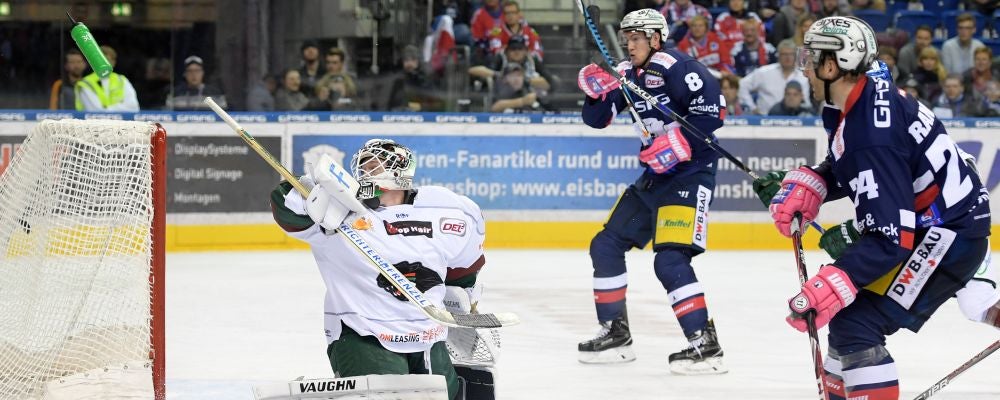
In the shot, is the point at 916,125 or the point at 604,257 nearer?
the point at 916,125

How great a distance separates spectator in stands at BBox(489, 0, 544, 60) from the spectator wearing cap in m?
1.91

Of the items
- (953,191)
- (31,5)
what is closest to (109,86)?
(31,5)

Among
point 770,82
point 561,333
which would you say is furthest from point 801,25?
point 561,333

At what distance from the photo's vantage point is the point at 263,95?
9.51m

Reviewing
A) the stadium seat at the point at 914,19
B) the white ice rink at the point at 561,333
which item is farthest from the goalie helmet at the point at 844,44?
the stadium seat at the point at 914,19

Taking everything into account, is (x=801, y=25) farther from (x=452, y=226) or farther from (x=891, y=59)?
(x=452, y=226)

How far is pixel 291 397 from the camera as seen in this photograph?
3.50 metres

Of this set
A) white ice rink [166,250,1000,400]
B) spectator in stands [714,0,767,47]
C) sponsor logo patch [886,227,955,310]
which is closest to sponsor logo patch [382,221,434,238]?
sponsor logo patch [886,227,955,310]

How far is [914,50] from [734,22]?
1.29 metres

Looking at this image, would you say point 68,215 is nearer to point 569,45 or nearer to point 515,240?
point 515,240

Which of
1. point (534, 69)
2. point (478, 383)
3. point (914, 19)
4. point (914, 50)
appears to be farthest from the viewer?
point (914, 19)

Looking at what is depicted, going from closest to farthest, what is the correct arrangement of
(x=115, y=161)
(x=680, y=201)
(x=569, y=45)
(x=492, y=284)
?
(x=115, y=161) → (x=680, y=201) → (x=492, y=284) → (x=569, y=45)

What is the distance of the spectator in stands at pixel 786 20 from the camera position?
10688 millimetres

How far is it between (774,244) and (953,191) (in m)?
6.18
